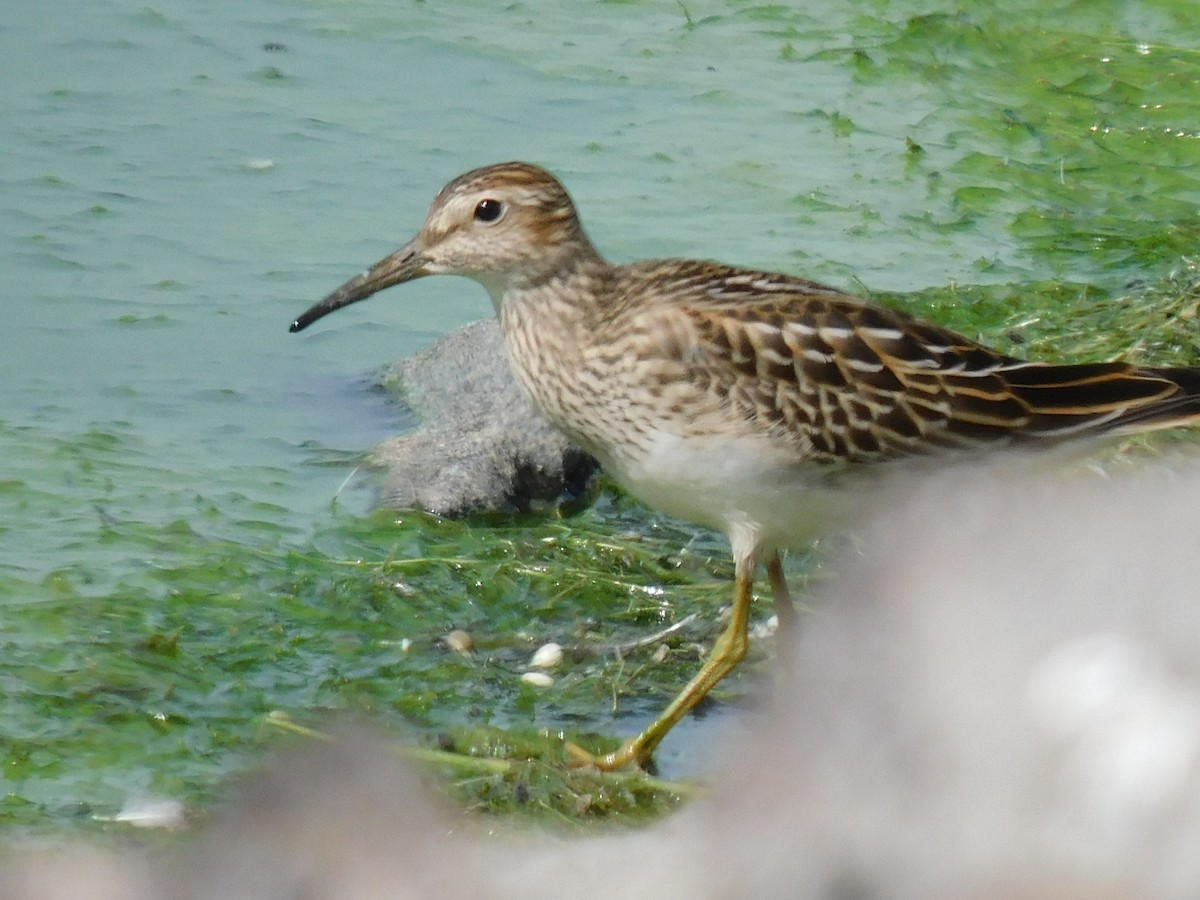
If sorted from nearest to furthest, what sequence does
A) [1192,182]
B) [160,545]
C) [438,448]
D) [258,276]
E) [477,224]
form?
[477,224]
[160,545]
[438,448]
[258,276]
[1192,182]

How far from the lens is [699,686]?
5.85 meters

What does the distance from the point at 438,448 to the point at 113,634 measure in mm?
1473

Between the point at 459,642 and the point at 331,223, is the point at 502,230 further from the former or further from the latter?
the point at 331,223

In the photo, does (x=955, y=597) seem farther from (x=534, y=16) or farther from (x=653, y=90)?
(x=534, y=16)

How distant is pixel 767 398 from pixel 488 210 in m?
1.18

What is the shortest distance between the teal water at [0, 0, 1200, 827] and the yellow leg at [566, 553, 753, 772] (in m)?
0.38

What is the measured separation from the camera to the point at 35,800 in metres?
5.42

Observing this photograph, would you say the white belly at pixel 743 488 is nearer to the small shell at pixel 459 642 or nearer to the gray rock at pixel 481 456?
the small shell at pixel 459 642

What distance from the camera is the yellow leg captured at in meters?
5.71

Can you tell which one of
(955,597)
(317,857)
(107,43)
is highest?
(955,597)

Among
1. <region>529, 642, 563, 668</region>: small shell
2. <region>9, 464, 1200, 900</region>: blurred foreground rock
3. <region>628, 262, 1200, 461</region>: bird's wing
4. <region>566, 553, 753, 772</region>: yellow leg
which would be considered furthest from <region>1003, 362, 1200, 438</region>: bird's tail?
<region>9, 464, 1200, 900</region>: blurred foreground rock

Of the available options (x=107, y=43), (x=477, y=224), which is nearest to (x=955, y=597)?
(x=477, y=224)

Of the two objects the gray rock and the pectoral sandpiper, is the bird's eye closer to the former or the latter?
the pectoral sandpiper

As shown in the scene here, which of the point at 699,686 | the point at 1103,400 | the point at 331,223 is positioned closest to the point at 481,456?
the point at 699,686
